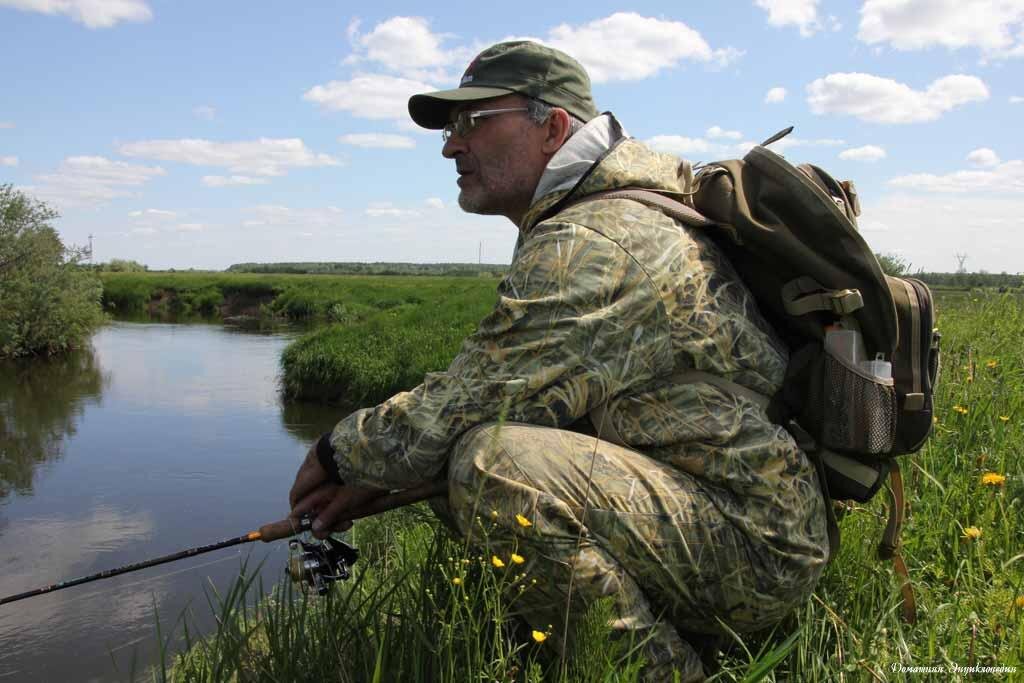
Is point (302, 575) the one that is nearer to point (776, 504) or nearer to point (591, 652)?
point (591, 652)

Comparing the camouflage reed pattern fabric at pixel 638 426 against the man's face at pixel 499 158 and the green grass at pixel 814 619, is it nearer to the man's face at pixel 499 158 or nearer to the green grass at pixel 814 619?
the green grass at pixel 814 619

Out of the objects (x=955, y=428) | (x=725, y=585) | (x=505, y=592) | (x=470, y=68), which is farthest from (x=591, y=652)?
(x=955, y=428)

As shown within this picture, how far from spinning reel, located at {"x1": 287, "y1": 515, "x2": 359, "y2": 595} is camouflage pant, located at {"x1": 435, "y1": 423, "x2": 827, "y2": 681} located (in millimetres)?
724

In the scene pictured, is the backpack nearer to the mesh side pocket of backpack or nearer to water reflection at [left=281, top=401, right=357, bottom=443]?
the mesh side pocket of backpack

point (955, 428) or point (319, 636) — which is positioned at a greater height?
point (955, 428)

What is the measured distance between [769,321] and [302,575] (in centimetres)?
164

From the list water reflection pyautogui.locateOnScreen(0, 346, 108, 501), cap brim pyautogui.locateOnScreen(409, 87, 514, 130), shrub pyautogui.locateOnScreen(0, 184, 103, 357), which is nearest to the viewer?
cap brim pyautogui.locateOnScreen(409, 87, 514, 130)

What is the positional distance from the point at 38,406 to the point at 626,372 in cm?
1709

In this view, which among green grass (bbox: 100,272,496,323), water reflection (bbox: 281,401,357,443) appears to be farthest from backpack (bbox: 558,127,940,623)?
green grass (bbox: 100,272,496,323)

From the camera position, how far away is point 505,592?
2141 millimetres

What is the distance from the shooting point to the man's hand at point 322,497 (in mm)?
2504

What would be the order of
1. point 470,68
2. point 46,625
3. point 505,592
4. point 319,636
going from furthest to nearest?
point 46,625
point 470,68
point 319,636
point 505,592

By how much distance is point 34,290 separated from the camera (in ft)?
77.9

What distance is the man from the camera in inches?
84.1
